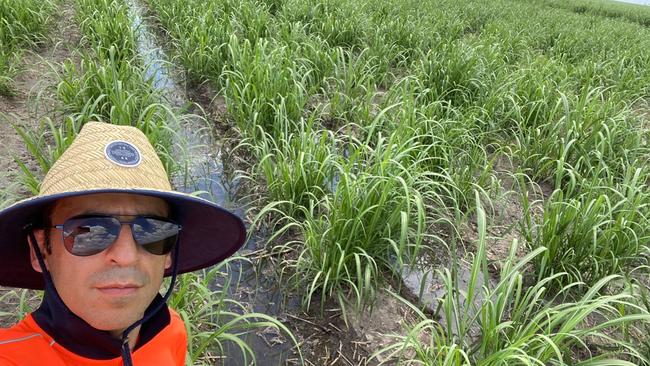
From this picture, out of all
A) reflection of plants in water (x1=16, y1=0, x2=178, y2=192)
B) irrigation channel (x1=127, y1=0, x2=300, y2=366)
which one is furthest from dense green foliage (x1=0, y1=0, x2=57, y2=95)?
irrigation channel (x1=127, y1=0, x2=300, y2=366)

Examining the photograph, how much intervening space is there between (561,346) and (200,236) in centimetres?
145

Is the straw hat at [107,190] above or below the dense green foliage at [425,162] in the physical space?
above

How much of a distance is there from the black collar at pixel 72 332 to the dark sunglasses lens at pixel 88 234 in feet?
0.37

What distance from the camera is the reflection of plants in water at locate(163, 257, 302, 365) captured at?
173 cm

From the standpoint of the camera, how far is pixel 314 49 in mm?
4238

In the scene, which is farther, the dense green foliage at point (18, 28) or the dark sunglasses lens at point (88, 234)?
the dense green foliage at point (18, 28)

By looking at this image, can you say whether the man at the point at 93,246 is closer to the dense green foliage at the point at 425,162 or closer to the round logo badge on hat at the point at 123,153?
the round logo badge on hat at the point at 123,153

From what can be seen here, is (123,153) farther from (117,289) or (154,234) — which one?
(117,289)

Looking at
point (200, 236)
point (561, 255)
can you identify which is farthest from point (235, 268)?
point (561, 255)

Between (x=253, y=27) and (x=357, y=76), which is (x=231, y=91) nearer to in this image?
(x=357, y=76)

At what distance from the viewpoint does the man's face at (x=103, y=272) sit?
944 millimetres

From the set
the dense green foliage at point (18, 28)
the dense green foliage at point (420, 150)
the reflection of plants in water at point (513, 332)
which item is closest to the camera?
the reflection of plants in water at point (513, 332)

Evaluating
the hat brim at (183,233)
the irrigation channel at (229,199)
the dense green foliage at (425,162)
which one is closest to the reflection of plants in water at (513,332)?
the dense green foliage at (425,162)

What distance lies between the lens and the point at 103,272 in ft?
3.10
